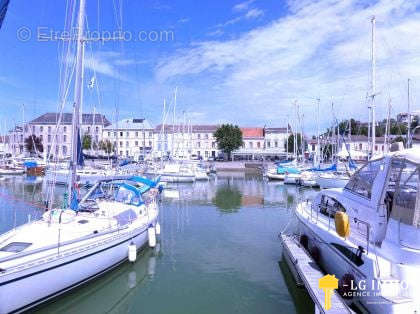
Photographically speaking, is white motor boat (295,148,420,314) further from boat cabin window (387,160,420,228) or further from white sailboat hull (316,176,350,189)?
white sailboat hull (316,176,350,189)

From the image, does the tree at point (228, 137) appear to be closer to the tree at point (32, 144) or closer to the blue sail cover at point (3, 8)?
the tree at point (32, 144)

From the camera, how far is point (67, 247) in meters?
11.1

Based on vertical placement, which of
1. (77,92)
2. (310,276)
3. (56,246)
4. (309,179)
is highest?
(77,92)

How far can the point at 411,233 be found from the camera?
7.88 metres

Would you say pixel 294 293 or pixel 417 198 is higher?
pixel 417 198

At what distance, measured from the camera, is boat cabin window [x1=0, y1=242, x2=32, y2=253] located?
33.8ft

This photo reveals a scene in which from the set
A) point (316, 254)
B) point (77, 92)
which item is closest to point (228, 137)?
point (77, 92)

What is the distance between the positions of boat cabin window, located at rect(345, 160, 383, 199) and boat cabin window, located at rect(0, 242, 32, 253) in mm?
9578

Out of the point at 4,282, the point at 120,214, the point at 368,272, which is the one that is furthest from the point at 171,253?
the point at 368,272

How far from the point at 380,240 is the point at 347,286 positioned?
1353 mm

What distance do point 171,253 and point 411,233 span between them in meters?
10.7

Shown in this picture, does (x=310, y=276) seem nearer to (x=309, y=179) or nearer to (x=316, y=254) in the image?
(x=316, y=254)

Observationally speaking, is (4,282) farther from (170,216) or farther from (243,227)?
(170,216)

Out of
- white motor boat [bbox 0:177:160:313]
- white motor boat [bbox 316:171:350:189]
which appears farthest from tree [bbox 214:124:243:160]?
white motor boat [bbox 0:177:160:313]
